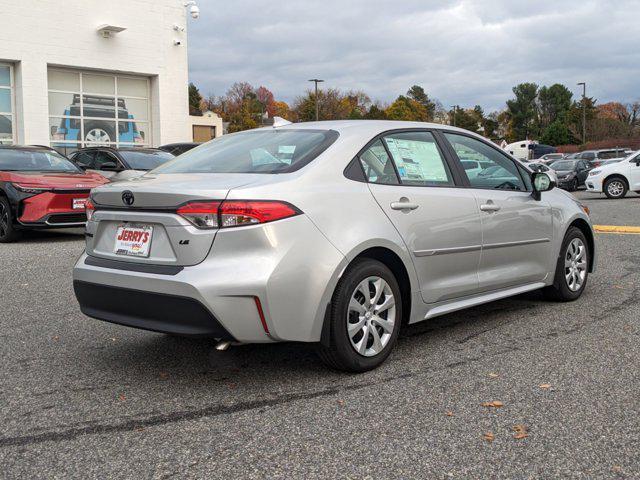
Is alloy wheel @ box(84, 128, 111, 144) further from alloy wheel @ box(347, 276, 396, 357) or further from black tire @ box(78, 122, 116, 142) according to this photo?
alloy wheel @ box(347, 276, 396, 357)

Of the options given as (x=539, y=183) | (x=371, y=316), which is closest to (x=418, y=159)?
(x=371, y=316)

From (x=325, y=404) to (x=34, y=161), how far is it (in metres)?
9.32

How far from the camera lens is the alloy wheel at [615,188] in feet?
74.8

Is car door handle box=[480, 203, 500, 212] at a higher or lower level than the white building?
lower

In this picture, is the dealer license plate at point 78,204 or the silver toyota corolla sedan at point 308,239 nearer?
the silver toyota corolla sedan at point 308,239

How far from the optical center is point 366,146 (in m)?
4.48

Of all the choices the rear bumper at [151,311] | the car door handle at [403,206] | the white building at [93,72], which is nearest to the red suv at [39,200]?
the rear bumper at [151,311]

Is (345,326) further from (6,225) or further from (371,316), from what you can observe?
(6,225)

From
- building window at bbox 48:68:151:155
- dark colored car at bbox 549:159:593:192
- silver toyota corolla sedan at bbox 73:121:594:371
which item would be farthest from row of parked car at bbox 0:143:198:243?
dark colored car at bbox 549:159:593:192

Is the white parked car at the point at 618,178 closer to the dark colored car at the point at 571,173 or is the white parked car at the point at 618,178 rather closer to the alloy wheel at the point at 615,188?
the alloy wheel at the point at 615,188

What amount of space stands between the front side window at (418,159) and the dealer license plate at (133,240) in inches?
65.4

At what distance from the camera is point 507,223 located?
532cm

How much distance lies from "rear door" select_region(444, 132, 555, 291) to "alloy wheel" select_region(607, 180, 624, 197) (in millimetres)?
18651

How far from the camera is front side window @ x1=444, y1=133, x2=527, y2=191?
205 inches
